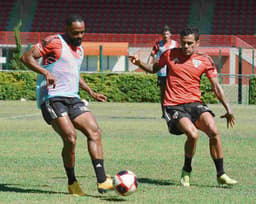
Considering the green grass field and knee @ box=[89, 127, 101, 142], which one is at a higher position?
knee @ box=[89, 127, 101, 142]

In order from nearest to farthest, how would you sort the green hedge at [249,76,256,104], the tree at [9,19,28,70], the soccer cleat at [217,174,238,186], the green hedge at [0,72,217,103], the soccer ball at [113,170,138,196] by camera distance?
the soccer ball at [113,170,138,196] < the soccer cleat at [217,174,238,186] < the green hedge at [249,76,256,104] < the green hedge at [0,72,217,103] < the tree at [9,19,28,70]

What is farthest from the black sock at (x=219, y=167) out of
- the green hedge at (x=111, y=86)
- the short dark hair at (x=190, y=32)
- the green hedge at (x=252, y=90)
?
the green hedge at (x=252, y=90)

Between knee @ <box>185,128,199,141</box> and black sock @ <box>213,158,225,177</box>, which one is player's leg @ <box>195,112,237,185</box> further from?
knee @ <box>185,128,199,141</box>

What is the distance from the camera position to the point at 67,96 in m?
8.16

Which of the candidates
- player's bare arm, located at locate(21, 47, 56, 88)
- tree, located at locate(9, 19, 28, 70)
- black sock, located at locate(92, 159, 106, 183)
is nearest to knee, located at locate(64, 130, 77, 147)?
black sock, located at locate(92, 159, 106, 183)

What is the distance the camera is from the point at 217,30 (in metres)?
44.2

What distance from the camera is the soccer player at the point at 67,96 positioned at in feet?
26.0

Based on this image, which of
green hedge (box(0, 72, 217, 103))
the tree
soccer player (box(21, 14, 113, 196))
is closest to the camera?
soccer player (box(21, 14, 113, 196))

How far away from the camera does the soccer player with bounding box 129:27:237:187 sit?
29.3ft

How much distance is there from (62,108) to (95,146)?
0.56m

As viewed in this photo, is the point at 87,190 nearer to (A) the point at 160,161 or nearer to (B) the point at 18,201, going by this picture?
(B) the point at 18,201

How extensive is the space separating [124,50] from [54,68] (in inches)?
1170

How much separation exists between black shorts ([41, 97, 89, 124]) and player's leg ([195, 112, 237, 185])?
1610mm

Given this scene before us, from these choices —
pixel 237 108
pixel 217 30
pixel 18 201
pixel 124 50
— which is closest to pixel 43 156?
pixel 18 201
